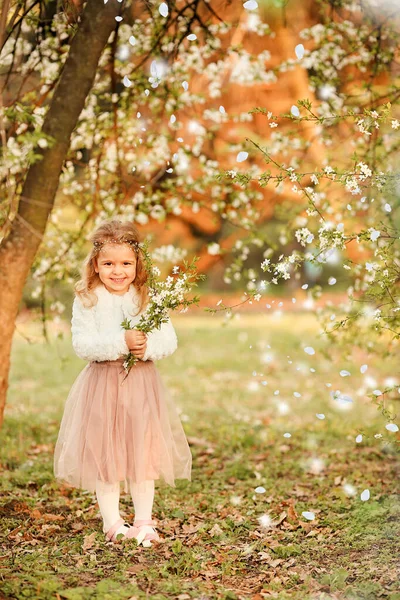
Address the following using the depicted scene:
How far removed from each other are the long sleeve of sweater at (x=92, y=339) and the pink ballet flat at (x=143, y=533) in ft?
3.08

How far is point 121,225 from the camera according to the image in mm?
4004

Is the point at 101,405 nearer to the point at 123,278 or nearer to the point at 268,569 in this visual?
the point at 123,278

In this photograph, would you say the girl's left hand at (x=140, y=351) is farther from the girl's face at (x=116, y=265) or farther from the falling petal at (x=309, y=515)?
the falling petal at (x=309, y=515)

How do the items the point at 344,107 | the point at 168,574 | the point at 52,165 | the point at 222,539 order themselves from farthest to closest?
1. the point at 344,107
2. the point at 52,165
3. the point at 222,539
4. the point at 168,574

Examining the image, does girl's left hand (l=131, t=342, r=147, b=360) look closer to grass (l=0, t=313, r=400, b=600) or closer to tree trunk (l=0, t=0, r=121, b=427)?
grass (l=0, t=313, r=400, b=600)

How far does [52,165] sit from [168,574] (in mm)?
2517

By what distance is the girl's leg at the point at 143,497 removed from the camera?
400cm

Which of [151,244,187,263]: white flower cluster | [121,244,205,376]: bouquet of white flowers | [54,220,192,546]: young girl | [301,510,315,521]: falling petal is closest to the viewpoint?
[121,244,205,376]: bouquet of white flowers

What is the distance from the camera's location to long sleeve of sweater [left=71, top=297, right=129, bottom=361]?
380 cm

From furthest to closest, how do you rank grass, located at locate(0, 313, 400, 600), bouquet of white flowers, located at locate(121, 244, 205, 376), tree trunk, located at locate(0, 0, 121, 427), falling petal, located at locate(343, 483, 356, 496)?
falling petal, located at locate(343, 483, 356, 496) → tree trunk, located at locate(0, 0, 121, 427) → bouquet of white flowers, located at locate(121, 244, 205, 376) → grass, located at locate(0, 313, 400, 600)

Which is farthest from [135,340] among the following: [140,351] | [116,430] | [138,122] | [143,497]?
[138,122]

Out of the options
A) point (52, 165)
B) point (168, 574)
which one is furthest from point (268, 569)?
point (52, 165)

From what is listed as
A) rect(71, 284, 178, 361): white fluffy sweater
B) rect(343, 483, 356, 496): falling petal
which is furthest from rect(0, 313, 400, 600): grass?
rect(71, 284, 178, 361): white fluffy sweater

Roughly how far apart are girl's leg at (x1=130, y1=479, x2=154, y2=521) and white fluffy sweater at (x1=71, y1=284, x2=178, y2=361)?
0.69 m
